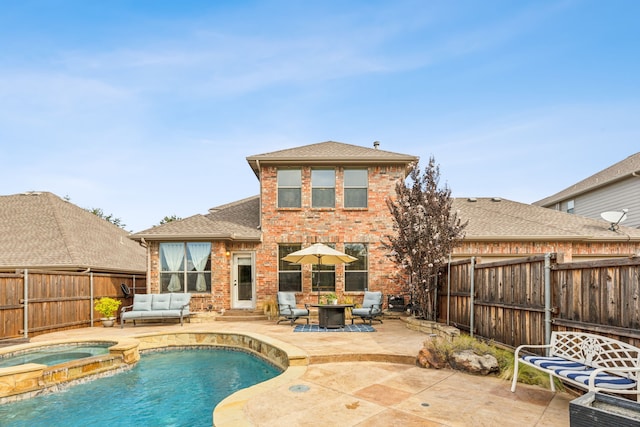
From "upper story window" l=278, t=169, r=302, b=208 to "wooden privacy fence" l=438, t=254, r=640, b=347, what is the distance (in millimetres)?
6605

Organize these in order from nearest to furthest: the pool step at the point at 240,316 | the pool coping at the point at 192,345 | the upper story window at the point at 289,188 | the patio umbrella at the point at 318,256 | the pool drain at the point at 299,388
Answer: the pool coping at the point at 192,345, the pool drain at the point at 299,388, the patio umbrella at the point at 318,256, the pool step at the point at 240,316, the upper story window at the point at 289,188

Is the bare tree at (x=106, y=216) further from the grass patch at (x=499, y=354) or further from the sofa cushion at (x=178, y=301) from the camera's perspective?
the grass patch at (x=499, y=354)

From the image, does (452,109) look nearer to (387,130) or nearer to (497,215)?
(387,130)

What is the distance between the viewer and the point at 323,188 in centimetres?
1355

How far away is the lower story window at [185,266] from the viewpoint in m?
12.9

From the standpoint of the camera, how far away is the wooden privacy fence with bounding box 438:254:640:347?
4.09 m

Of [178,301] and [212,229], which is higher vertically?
[212,229]

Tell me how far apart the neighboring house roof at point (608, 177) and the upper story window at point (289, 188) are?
49.5 feet

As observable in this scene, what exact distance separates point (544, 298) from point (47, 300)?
1235cm

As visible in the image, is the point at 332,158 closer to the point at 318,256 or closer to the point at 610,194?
the point at 318,256

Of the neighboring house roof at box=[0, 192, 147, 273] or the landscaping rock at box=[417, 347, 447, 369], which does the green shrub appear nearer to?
the neighboring house roof at box=[0, 192, 147, 273]

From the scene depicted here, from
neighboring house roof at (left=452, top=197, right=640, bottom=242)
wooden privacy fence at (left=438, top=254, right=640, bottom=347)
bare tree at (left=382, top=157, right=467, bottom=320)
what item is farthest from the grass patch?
neighboring house roof at (left=452, top=197, right=640, bottom=242)

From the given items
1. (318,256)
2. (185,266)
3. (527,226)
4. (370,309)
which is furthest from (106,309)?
(527,226)

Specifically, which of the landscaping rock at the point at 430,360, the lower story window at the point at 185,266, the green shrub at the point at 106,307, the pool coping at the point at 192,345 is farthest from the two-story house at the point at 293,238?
the landscaping rock at the point at 430,360
